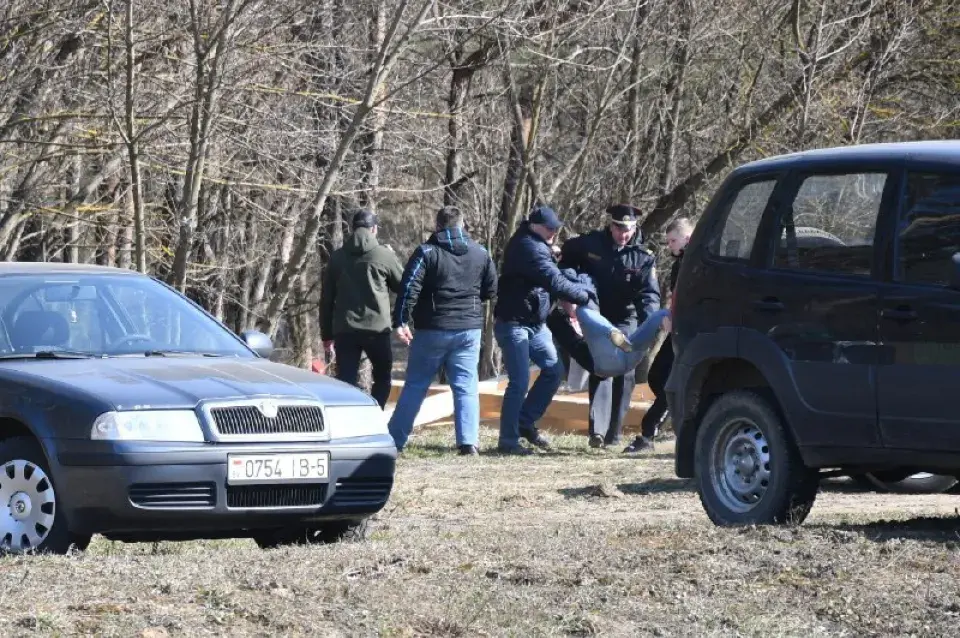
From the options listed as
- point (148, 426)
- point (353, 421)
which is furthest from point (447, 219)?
point (148, 426)

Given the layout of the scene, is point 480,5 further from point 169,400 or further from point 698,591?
point 698,591

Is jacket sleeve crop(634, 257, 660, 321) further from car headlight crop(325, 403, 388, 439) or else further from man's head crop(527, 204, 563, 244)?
car headlight crop(325, 403, 388, 439)

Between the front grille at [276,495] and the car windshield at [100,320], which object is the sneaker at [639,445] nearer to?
the car windshield at [100,320]

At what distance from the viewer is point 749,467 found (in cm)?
829

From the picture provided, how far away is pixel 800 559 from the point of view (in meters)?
6.79

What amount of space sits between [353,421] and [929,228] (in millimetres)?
2679

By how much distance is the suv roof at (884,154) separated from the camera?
7.58 metres

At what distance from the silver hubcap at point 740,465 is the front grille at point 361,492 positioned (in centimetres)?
160

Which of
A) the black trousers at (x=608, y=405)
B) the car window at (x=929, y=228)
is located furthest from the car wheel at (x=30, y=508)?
the black trousers at (x=608, y=405)

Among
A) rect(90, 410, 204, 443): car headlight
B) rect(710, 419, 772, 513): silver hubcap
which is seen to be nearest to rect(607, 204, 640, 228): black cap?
rect(710, 419, 772, 513): silver hubcap

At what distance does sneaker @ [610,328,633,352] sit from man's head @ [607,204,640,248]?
3.11ft

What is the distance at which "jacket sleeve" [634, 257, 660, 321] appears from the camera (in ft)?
46.3

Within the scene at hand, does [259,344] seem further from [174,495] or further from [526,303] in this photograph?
[526,303]

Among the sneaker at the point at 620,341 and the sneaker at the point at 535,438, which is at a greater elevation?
the sneaker at the point at 620,341
